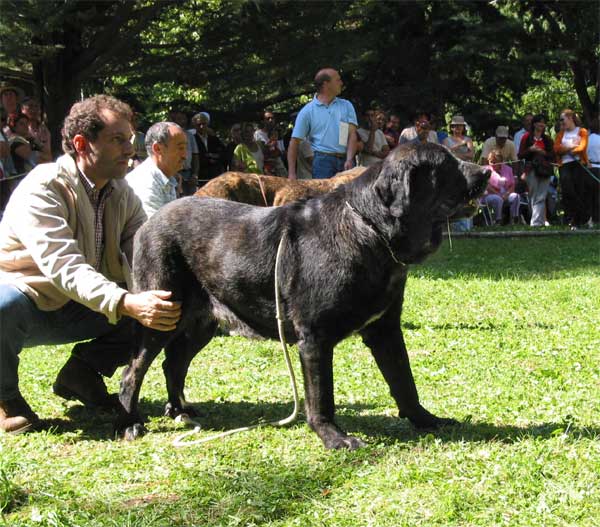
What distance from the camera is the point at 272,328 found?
4590 millimetres

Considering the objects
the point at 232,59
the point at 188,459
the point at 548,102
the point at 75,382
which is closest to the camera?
the point at 188,459

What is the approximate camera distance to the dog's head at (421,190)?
419cm

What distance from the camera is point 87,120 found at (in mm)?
4621

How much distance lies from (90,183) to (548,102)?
33615 mm

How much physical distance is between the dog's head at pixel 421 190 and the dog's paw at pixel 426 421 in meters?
0.95

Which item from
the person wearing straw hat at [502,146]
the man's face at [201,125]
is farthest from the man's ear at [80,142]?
the person wearing straw hat at [502,146]

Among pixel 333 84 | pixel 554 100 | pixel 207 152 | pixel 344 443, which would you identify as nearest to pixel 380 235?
pixel 344 443

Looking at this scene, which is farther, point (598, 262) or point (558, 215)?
point (558, 215)

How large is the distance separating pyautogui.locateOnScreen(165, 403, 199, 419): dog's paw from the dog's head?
178cm

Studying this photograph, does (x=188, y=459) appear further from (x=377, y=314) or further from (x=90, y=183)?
(x=90, y=183)

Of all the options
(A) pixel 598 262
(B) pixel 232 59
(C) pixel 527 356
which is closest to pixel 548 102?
(B) pixel 232 59

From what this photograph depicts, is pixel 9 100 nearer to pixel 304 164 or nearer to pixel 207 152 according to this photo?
pixel 207 152

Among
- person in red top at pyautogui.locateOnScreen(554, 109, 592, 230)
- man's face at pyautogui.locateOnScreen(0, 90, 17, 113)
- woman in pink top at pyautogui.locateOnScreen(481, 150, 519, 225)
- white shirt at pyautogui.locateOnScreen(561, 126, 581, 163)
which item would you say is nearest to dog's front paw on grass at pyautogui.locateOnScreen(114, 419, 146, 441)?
man's face at pyautogui.locateOnScreen(0, 90, 17, 113)

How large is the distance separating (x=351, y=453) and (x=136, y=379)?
141cm
